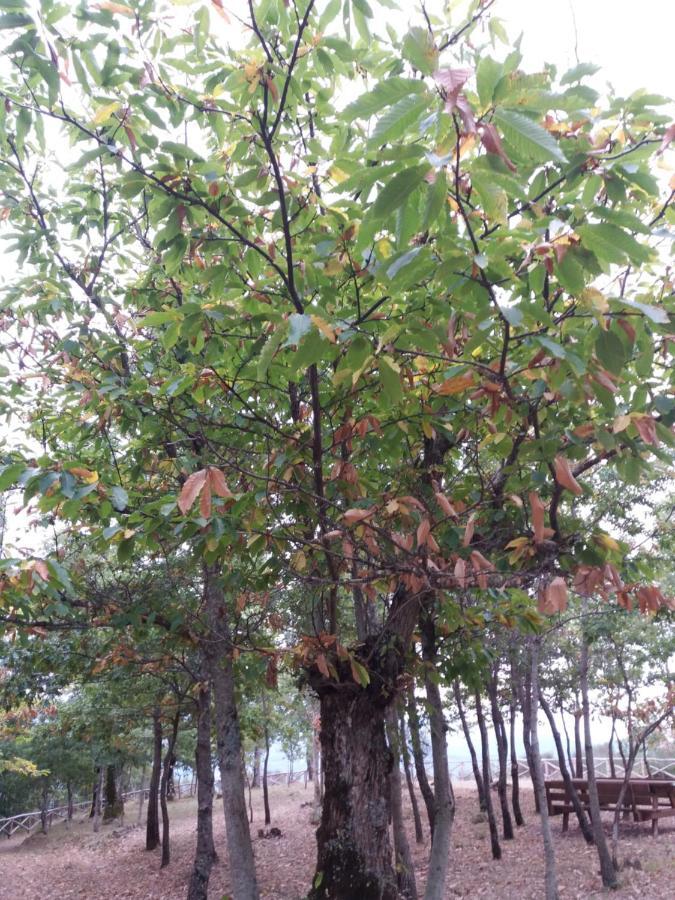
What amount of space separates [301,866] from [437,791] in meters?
7.75

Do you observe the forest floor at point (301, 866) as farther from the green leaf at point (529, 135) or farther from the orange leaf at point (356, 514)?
the green leaf at point (529, 135)

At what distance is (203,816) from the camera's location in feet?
30.9

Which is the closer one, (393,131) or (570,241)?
(393,131)

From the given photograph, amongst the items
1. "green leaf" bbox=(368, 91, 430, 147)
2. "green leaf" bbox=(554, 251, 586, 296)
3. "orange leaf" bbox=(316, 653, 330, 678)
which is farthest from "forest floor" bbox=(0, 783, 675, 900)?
"green leaf" bbox=(368, 91, 430, 147)

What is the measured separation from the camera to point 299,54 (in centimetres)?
255

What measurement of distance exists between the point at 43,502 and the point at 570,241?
2.21 meters

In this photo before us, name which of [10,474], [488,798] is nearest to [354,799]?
[10,474]

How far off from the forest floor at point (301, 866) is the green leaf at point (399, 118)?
7.65 meters

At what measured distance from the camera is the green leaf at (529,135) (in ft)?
4.44

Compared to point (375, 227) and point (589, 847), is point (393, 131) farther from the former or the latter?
point (589, 847)

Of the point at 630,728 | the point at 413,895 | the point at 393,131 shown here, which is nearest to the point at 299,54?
the point at 393,131

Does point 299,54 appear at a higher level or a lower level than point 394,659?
higher

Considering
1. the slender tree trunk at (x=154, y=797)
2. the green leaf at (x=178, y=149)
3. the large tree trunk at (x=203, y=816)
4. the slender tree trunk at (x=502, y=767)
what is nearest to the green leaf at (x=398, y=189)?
the green leaf at (x=178, y=149)

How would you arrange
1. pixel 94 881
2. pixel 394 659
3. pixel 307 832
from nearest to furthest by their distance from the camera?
pixel 394 659 < pixel 94 881 < pixel 307 832
